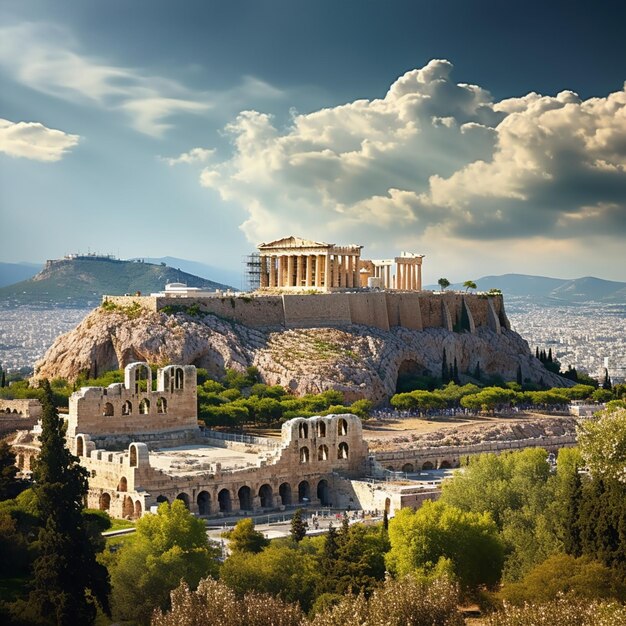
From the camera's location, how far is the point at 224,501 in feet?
210

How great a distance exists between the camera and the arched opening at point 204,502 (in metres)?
62.6

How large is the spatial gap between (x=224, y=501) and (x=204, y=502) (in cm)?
134

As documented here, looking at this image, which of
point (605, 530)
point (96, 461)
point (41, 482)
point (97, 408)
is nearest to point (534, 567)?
point (605, 530)

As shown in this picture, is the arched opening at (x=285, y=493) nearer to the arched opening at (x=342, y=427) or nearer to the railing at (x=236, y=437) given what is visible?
the arched opening at (x=342, y=427)

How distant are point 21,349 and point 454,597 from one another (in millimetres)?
162011

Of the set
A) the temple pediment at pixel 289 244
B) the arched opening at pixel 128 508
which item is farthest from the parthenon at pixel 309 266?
the arched opening at pixel 128 508

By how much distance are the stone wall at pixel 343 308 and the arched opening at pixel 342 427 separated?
3394 centimetres

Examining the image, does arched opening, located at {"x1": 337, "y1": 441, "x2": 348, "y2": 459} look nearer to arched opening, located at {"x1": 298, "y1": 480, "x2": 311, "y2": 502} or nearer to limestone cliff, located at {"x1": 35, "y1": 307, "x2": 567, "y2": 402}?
arched opening, located at {"x1": 298, "y1": 480, "x2": 311, "y2": 502}

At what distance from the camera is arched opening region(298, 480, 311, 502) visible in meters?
67.1

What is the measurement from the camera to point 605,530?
4900 centimetres

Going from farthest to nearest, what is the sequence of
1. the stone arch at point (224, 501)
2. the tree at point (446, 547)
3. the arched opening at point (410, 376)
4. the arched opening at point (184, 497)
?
1. the arched opening at point (410, 376)
2. the stone arch at point (224, 501)
3. the arched opening at point (184, 497)
4. the tree at point (446, 547)

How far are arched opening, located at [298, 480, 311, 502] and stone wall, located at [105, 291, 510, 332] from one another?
36.4 meters

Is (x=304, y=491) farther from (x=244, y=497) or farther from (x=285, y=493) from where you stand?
(x=244, y=497)

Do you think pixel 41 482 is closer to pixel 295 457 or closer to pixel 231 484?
pixel 231 484
